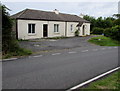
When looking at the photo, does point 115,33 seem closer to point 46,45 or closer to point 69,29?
point 69,29

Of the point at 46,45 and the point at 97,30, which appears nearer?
the point at 46,45

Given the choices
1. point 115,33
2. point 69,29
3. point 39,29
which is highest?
point 69,29

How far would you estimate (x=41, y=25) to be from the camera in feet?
75.6

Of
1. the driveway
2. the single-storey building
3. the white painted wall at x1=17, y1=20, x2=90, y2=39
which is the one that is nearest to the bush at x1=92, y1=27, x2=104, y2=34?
the single-storey building

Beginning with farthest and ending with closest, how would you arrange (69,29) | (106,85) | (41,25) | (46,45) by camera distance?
1. (69,29)
2. (41,25)
3. (46,45)
4. (106,85)

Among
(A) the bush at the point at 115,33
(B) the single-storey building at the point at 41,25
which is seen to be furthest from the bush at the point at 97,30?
(A) the bush at the point at 115,33

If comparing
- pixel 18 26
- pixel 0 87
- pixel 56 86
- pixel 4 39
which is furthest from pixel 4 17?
pixel 18 26

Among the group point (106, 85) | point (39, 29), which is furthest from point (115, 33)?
point (106, 85)

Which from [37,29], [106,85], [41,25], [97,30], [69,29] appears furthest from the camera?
[97,30]

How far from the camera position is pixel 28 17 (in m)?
21.4

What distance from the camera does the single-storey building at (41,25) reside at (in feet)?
67.8

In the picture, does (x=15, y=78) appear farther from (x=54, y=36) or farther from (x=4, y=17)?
(x=54, y=36)

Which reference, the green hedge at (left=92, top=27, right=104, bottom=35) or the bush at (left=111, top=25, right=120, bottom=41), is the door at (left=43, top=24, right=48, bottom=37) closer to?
the bush at (left=111, top=25, right=120, bottom=41)

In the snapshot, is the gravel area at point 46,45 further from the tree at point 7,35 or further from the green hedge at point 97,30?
the green hedge at point 97,30
